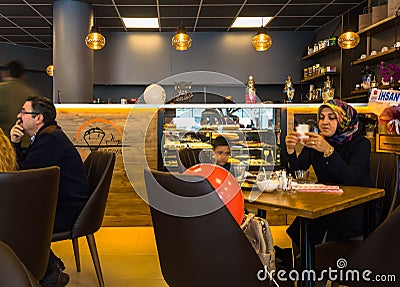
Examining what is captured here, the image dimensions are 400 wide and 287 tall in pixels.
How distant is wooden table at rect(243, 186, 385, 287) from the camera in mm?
1780

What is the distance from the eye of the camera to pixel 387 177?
2.63m

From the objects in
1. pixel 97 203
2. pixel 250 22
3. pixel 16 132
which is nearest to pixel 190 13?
A: pixel 250 22

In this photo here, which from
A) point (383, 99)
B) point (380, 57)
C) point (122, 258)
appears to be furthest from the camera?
point (380, 57)

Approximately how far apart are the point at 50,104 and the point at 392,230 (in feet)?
7.73

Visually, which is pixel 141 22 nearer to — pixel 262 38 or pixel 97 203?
pixel 262 38

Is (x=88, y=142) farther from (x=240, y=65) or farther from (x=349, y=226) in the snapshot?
(x=240, y=65)

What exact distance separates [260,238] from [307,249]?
0.35 metres

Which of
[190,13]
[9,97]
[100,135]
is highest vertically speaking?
[190,13]

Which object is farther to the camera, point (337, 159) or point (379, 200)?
point (379, 200)

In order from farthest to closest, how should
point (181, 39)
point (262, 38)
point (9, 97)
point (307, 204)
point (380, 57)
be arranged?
point (9, 97) < point (262, 38) < point (181, 39) < point (380, 57) < point (307, 204)

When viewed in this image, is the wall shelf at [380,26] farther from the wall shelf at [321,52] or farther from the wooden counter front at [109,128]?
the wooden counter front at [109,128]

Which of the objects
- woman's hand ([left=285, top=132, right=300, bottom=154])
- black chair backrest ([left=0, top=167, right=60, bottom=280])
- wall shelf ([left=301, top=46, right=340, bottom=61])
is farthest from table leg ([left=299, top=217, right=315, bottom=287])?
wall shelf ([left=301, top=46, right=340, bottom=61])

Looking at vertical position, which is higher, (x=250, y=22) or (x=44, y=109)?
(x=250, y=22)

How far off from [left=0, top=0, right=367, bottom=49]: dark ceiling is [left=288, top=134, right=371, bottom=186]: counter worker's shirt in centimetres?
410
